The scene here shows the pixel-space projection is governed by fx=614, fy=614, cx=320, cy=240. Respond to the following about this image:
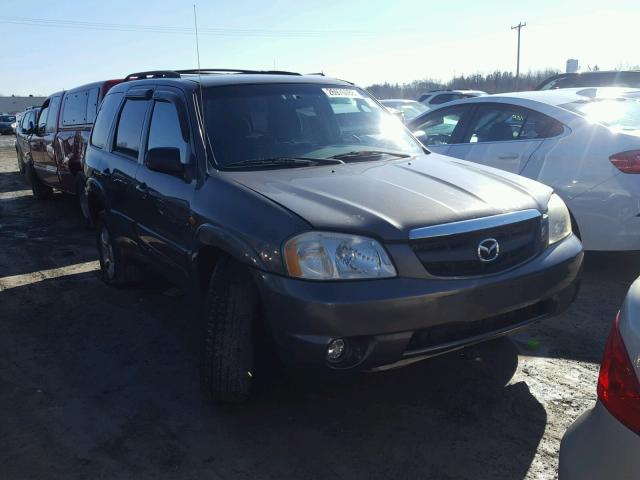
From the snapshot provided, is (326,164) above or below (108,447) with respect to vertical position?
above

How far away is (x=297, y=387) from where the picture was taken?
3.65 m

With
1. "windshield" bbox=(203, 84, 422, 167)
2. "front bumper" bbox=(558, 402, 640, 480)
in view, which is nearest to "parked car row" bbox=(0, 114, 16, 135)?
"windshield" bbox=(203, 84, 422, 167)

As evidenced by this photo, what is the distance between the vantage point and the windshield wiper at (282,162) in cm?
371

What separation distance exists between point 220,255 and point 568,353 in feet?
7.58

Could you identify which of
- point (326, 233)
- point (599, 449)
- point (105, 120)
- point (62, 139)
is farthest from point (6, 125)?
point (599, 449)

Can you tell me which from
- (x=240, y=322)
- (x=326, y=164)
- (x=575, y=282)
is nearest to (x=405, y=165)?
(x=326, y=164)

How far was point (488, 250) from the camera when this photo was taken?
9.77 ft

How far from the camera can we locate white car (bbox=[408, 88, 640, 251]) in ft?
16.1

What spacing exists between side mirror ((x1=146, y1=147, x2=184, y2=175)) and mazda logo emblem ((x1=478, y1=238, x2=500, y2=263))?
6.13 feet

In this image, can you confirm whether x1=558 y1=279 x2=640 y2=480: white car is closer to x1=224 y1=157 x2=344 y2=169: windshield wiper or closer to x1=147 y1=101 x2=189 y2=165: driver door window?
x1=224 y1=157 x2=344 y2=169: windshield wiper

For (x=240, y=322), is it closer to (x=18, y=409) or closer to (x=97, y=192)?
(x=18, y=409)

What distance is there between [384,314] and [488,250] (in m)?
0.64

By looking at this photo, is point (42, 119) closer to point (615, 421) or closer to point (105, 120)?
point (105, 120)

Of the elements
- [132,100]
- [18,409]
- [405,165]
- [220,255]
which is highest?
[132,100]
